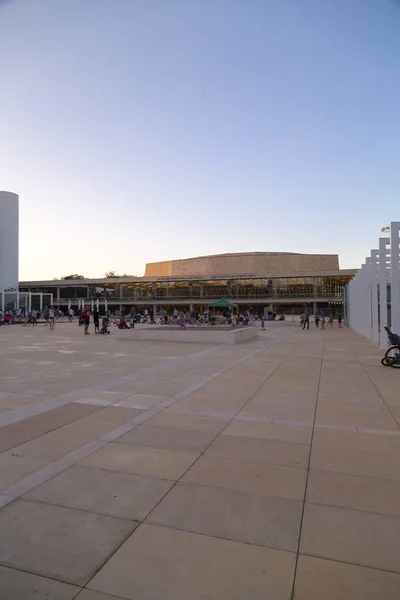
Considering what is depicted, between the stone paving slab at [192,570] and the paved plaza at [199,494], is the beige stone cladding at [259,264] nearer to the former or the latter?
the paved plaza at [199,494]

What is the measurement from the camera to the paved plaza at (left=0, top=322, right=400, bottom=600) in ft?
8.22

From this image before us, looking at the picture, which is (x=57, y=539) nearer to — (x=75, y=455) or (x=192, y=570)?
(x=192, y=570)

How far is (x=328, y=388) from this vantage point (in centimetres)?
817

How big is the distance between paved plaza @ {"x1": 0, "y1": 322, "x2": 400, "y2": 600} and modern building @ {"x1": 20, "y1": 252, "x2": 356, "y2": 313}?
58376 millimetres

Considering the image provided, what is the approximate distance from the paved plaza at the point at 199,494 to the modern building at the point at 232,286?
58376 mm

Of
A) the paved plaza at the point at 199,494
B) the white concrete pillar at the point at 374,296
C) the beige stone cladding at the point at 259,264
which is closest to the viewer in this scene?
the paved plaza at the point at 199,494

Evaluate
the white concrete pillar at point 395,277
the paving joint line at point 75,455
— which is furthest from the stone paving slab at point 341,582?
the white concrete pillar at point 395,277

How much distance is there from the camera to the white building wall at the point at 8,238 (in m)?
58.9

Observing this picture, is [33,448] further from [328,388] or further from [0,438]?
[328,388]

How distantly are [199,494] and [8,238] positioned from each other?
206 ft

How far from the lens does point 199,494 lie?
355 cm

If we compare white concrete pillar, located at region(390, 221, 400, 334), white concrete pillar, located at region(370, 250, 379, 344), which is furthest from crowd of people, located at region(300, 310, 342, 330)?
white concrete pillar, located at region(390, 221, 400, 334)

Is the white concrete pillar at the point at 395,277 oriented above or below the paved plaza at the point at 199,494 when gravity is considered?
above

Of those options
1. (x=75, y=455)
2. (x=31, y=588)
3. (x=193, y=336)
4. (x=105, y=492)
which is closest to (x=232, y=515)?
(x=105, y=492)
